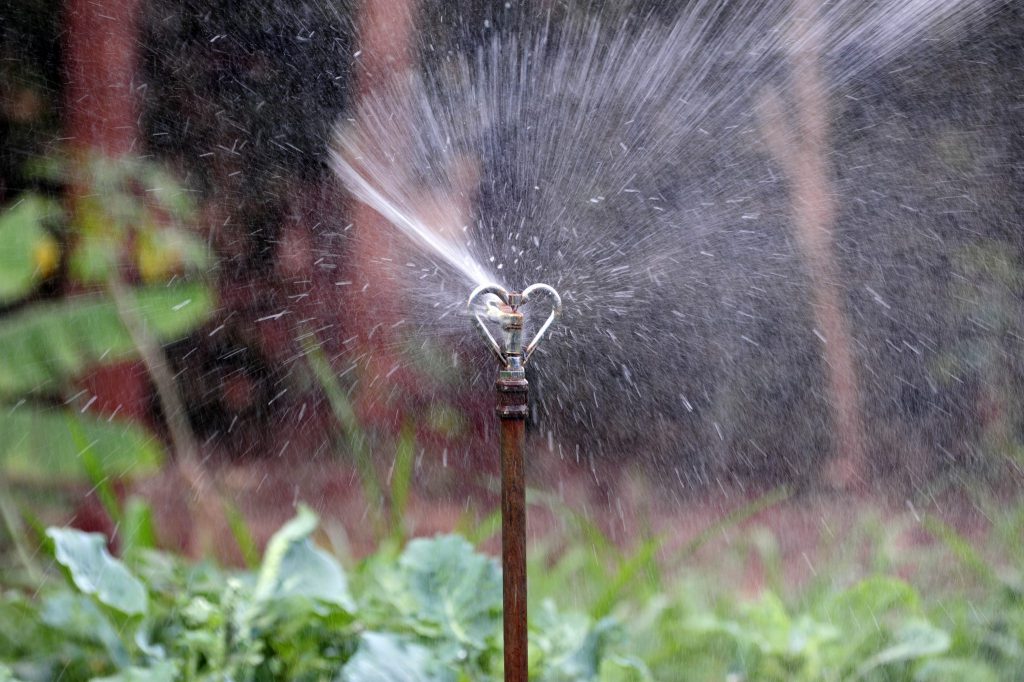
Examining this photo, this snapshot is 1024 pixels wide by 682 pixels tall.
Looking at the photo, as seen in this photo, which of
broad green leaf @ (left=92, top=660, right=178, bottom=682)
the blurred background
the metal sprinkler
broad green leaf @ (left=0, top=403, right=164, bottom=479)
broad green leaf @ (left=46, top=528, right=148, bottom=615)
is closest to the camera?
the metal sprinkler

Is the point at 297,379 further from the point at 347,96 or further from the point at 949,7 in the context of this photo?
the point at 949,7

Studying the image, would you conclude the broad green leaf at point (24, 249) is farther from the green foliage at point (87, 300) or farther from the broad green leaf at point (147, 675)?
the broad green leaf at point (147, 675)

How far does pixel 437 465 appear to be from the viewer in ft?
9.01

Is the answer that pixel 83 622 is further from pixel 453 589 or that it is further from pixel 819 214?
pixel 819 214

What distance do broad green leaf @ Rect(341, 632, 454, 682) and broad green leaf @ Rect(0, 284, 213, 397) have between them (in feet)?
4.14

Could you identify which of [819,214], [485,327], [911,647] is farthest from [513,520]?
[819,214]

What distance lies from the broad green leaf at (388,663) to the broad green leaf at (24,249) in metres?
1.43

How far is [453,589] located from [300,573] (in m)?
0.21

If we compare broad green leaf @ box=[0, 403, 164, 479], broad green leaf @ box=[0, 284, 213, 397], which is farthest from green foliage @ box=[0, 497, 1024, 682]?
broad green leaf @ box=[0, 284, 213, 397]

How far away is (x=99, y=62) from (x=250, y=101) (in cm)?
35

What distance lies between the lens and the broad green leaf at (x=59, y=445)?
2141 millimetres

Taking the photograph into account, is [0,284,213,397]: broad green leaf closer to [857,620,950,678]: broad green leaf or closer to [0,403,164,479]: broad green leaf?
[0,403,164,479]: broad green leaf

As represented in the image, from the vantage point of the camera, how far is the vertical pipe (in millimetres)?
1018

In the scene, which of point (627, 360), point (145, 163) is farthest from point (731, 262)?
point (145, 163)
